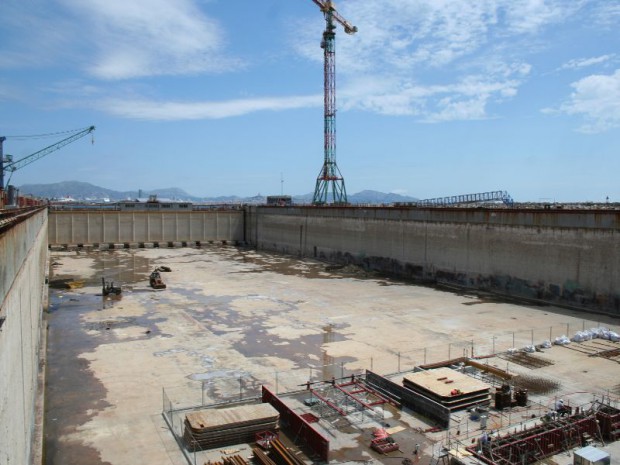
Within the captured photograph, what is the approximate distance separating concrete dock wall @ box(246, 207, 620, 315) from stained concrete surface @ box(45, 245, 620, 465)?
2081 millimetres

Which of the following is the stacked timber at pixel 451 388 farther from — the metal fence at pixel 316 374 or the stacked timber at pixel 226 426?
the stacked timber at pixel 226 426

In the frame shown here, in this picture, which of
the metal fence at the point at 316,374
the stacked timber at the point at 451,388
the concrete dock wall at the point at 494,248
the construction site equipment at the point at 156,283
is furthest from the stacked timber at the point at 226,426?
the construction site equipment at the point at 156,283

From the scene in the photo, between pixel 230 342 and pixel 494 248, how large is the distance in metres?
19.5

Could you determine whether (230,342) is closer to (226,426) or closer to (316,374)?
(316,374)

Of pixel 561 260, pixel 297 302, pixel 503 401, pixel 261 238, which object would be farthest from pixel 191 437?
pixel 261 238

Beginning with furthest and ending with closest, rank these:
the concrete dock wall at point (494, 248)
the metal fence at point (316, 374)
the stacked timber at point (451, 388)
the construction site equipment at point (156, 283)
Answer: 1. the construction site equipment at point (156, 283)
2. the concrete dock wall at point (494, 248)
3. the metal fence at point (316, 374)
4. the stacked timber at point (451, 388)

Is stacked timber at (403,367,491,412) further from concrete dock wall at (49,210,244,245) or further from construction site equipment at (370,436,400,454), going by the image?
concrete dock wall at (49,210,244,245)

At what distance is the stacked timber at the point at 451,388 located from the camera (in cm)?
1352

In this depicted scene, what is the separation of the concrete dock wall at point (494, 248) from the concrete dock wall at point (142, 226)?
2206cm

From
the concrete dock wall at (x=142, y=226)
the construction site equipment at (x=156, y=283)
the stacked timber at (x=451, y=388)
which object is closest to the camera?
the stacked timber at (x=451, y=388)

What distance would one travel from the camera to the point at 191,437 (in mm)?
11695

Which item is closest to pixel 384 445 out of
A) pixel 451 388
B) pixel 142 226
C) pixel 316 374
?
pixel 451 388

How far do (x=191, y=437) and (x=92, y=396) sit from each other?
4.73 metres

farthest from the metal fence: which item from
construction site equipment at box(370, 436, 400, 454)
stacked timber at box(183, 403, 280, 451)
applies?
construction site equipment at box(370, 436, 400, 454)
